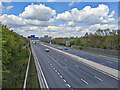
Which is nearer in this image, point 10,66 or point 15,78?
point 15,78

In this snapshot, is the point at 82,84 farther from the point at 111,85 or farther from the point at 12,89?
the point at 12,89

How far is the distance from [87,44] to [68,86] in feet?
154

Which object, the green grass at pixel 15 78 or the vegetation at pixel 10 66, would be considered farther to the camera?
the vegetation at pixel 10 66

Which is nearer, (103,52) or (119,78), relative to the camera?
(119,78)

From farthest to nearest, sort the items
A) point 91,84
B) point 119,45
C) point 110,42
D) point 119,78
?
point 110,42 < point 119,45 < point 119,78 < point 91,84

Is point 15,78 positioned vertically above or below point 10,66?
above

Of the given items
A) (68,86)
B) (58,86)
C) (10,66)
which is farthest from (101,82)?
(10,66)

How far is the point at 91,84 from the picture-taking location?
11.2 meters

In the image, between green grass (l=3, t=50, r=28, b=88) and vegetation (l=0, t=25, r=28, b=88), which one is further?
vegetation (l=0, t=25, r=28, b=88)

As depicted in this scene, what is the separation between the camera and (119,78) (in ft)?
42.0

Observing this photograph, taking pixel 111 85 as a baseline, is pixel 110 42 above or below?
above

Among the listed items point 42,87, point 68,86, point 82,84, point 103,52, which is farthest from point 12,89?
point 103,52

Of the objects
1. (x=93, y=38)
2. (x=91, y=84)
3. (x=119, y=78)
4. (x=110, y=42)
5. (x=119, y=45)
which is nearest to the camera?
(x=91, y=84)

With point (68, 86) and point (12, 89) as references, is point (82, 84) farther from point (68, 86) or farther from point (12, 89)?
point (12, 89)
